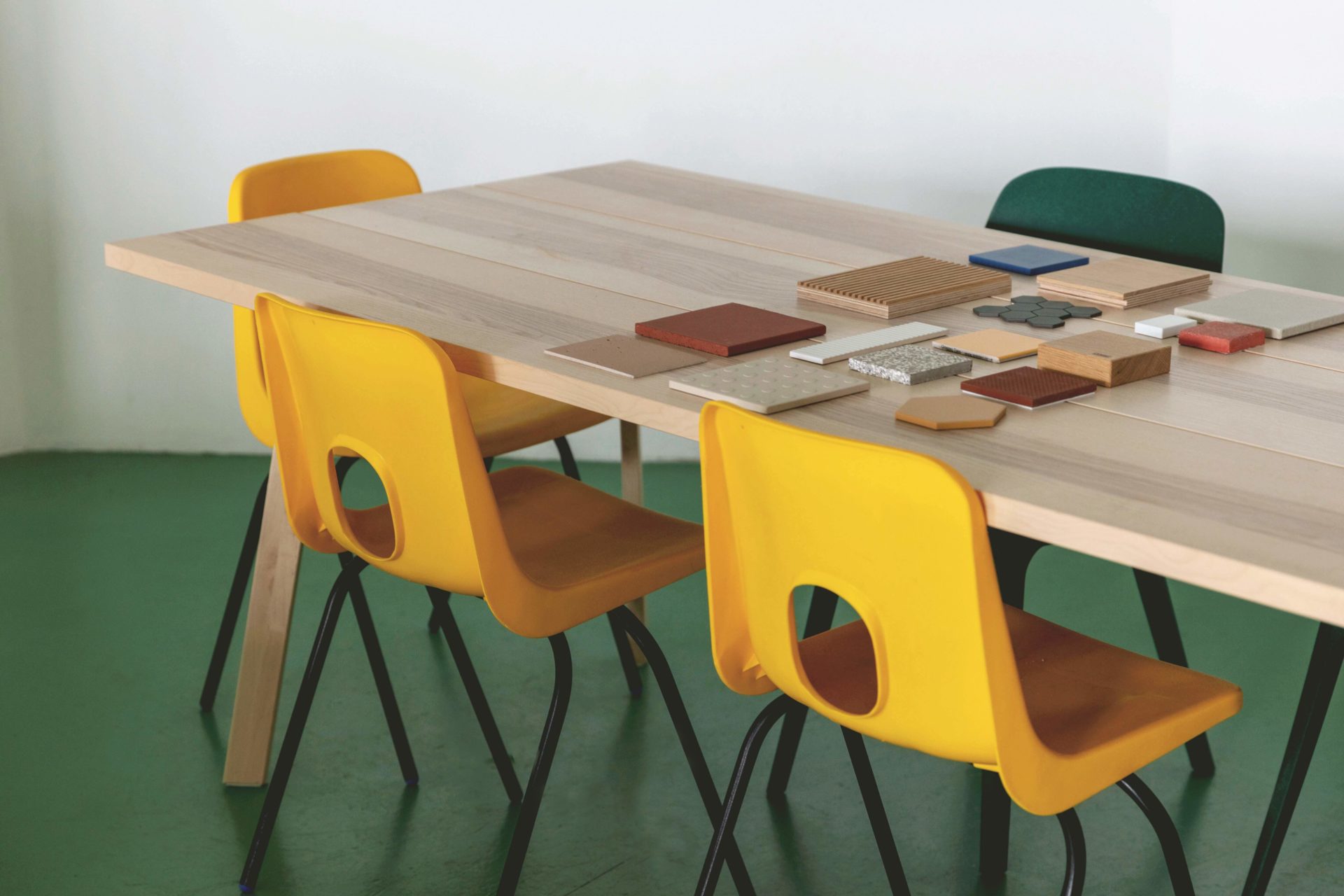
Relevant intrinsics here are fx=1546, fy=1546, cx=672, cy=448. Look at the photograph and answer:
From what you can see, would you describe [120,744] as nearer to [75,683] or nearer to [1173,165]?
[75,683]

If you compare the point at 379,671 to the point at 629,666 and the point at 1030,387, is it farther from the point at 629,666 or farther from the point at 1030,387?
the point at 1030,387

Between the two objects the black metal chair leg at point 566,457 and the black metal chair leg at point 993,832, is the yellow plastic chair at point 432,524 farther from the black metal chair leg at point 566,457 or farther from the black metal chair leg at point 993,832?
the black metal chair leg at point 566,457

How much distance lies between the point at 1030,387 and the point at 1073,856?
0.52 meters

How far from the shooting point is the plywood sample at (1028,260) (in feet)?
7.71

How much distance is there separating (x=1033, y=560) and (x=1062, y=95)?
119cm

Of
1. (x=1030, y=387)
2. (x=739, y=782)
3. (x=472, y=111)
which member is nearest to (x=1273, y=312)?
(x=1030, y=387)

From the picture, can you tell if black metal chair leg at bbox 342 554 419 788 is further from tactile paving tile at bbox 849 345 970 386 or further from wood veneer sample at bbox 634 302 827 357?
tactile paving tile at bbox 849 345 970 386

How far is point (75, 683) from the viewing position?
297 centimetres

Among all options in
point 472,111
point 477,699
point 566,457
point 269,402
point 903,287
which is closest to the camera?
point 903,287

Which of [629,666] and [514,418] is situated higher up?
[514,418]

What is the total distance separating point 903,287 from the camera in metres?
2.20

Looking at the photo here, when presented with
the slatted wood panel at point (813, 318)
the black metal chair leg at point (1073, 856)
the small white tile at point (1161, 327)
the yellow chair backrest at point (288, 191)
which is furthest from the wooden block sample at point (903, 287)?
the yellow chair backrest at point (288, 191)

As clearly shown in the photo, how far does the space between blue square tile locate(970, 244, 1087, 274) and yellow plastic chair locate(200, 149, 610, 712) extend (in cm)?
74

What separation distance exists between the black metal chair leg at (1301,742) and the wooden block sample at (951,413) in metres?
0.59
